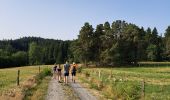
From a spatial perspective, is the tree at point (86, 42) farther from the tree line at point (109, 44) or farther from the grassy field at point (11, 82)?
the grassy field at point (11, 82)

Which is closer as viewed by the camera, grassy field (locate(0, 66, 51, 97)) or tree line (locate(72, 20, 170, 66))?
grassy field (locate(0, 66, 51, 97))

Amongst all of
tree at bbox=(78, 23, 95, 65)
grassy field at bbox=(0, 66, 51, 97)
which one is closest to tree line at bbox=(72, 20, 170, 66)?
tree at bbox=(78, 23, 95, 65)

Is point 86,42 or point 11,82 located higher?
point 86,42

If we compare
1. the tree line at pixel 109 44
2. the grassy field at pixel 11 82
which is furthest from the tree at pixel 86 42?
the grassy field at pixel 11 82

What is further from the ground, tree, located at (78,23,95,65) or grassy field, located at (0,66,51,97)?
tree, located at (78,23,95,65)

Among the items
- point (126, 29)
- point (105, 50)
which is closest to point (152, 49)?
point (126, 29)

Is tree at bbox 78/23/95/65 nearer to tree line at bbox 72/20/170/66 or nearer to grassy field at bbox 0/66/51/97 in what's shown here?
tree line at bbox 72/20/170/66

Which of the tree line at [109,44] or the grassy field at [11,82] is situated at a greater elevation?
the tree line at [109,44]

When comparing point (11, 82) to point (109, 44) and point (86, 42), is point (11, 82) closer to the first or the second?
point (86, 42)

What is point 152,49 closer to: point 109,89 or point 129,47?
point 129,47

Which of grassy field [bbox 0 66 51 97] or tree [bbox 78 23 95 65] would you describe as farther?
tree [bbox 78 23 95 65]

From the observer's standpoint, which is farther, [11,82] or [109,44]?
[109,44]

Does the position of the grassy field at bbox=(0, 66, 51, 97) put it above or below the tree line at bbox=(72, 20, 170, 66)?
below

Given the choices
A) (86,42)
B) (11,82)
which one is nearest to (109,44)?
(86,42)
